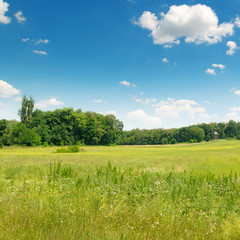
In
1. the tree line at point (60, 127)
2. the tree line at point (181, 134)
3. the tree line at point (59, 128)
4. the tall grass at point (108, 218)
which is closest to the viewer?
the tall grass at point (108, 218)

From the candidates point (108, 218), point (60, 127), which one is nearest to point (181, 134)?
point (60, 127)

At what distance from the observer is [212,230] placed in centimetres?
499

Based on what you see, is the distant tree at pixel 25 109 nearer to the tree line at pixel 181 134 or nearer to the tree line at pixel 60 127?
the tree line at pixel 60 127

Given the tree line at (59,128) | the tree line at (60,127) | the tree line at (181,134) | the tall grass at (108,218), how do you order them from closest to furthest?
the tall grass at (108,218) → the tree line at (59,128) → the tree line at (60,127) → the tree line at (181,134)

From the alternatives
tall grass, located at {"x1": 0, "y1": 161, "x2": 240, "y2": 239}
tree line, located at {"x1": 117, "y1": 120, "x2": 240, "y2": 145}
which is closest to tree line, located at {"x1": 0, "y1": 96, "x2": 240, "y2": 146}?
tree line, located at {"x1": 117, "y1": 120, "x2": 240, "y2": 145}

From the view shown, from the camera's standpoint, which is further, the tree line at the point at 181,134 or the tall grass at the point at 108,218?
the tree line at the point at 181,134

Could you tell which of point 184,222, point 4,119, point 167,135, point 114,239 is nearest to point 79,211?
point 114,239

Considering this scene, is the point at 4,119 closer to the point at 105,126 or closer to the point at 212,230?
the point at 105,126

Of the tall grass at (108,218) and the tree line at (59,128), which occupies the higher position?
the tree line at (59,128)

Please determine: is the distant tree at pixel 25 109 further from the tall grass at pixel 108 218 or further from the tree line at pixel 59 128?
the tall grass at pixel 108 218

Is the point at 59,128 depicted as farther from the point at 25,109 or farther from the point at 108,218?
the point at 108,218

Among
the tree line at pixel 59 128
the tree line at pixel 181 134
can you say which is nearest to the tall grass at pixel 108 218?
the tree line at pixel 59 128

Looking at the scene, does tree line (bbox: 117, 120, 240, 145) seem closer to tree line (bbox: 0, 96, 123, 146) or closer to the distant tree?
tree line (bbox: 0, 96, 123, 146)

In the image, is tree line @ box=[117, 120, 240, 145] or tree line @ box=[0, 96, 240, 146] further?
tree line @ box=[117, 120, 240, 145]
